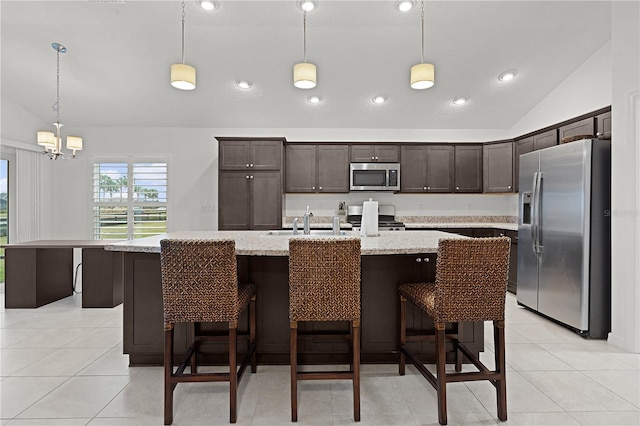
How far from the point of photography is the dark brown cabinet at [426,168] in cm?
561

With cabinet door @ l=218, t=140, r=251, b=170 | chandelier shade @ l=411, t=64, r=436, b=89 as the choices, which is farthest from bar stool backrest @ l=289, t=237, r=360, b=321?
cabinet door @ l=218, t=140, r=251, b=170

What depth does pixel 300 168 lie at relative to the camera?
5.50 meters

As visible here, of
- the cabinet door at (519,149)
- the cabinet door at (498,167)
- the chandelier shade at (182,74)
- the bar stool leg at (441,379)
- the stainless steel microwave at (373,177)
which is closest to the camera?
the bar stool leg at (441,379)

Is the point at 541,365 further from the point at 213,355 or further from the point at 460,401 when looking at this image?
the point at 213,355

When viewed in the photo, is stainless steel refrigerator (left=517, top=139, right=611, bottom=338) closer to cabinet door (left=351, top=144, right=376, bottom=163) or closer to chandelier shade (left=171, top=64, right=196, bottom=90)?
cabinet door (left=351, top=144, right=376, bottom=163)

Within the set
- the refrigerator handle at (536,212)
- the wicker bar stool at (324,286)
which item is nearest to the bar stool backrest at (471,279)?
the wicker bar stool at (324,286)

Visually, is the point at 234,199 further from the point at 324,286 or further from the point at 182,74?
the point at 324,286

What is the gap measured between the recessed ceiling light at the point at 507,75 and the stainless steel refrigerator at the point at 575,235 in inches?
58.1

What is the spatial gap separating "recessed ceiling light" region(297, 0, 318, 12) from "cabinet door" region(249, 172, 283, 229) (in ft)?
7.36

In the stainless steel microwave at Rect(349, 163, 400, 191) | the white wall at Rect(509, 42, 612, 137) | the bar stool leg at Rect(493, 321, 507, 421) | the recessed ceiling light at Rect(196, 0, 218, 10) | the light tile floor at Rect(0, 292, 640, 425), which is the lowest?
the light tile floor at Rect(0, 292, 640, 425)

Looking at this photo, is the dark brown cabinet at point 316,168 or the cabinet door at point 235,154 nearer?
the cabinet door at point 235,154

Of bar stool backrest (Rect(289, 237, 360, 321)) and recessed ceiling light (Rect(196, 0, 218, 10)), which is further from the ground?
Result: recessed ceiling light (Rect(196, 0, 218, 10))

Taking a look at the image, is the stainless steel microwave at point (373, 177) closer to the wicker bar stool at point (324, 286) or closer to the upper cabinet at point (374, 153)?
the upper cabinet at point (374, 153)

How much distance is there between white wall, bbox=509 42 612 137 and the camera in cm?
414
